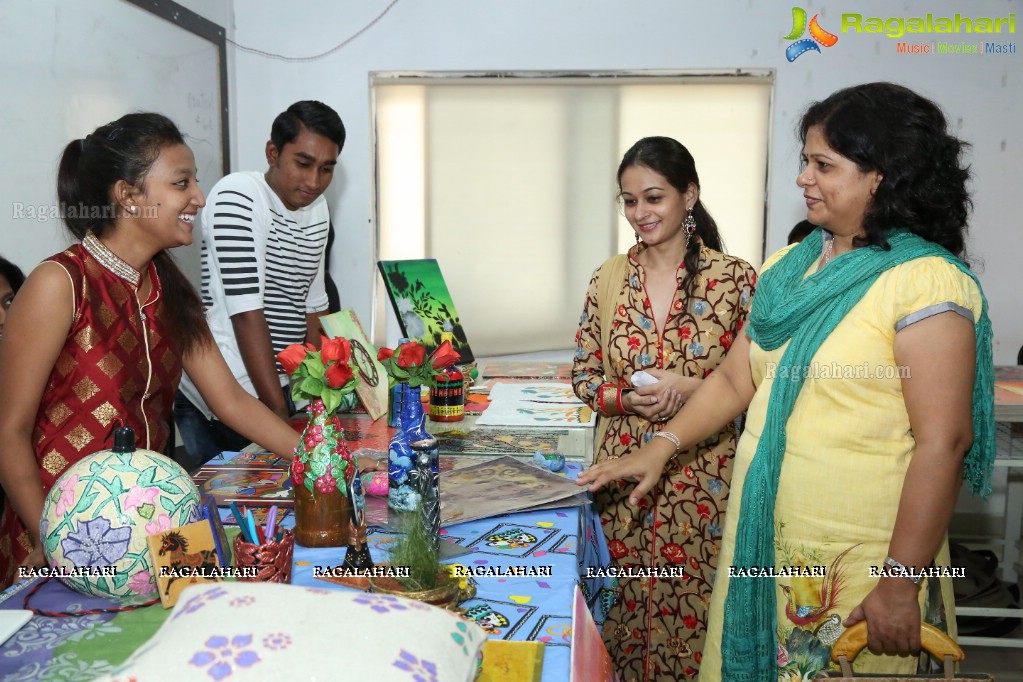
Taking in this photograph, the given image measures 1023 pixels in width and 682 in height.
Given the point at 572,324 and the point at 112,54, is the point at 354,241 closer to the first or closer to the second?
the point at 572,324

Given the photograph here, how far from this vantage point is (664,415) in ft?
7.30

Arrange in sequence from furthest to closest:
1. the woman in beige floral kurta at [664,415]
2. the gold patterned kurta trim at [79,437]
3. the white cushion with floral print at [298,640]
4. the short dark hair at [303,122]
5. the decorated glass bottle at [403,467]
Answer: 1. the short dark hair at [303,122]
2. the woman in beige floral kurta at [664,415]
3. the gold patterned kurta trim at [79,437]
4. the decorated glass bottle at [403,467]
5. the white cushion with floral print at [298,640]

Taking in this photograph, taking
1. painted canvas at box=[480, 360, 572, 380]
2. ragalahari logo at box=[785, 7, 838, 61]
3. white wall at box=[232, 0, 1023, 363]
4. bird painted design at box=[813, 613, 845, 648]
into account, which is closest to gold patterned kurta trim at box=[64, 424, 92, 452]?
bird painted design at box=[813, 613, 845, 648]

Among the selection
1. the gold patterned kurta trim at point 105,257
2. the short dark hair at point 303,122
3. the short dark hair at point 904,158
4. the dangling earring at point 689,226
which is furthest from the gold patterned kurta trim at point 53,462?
the dangling earring at point 689,226

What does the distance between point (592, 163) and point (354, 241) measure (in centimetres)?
124

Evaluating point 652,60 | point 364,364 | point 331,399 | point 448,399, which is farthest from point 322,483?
point 652,60

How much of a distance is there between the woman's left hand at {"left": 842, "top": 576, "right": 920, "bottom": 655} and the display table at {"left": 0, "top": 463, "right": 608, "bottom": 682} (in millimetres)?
510

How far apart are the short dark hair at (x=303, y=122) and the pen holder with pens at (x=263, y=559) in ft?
5.80

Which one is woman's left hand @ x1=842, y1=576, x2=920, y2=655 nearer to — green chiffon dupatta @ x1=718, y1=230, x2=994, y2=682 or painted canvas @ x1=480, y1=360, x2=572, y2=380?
green chiffon dupatta @ x1=718, y1=230, x2=994, y2=682

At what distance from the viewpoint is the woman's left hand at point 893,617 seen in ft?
4.54

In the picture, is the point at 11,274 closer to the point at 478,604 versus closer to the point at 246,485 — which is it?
the point at 246,485

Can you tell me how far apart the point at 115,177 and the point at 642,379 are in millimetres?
1326

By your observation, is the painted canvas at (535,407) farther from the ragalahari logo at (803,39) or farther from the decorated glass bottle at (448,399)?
the ragalahari logo at (803,39)

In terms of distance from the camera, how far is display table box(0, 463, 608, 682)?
1.04 m
